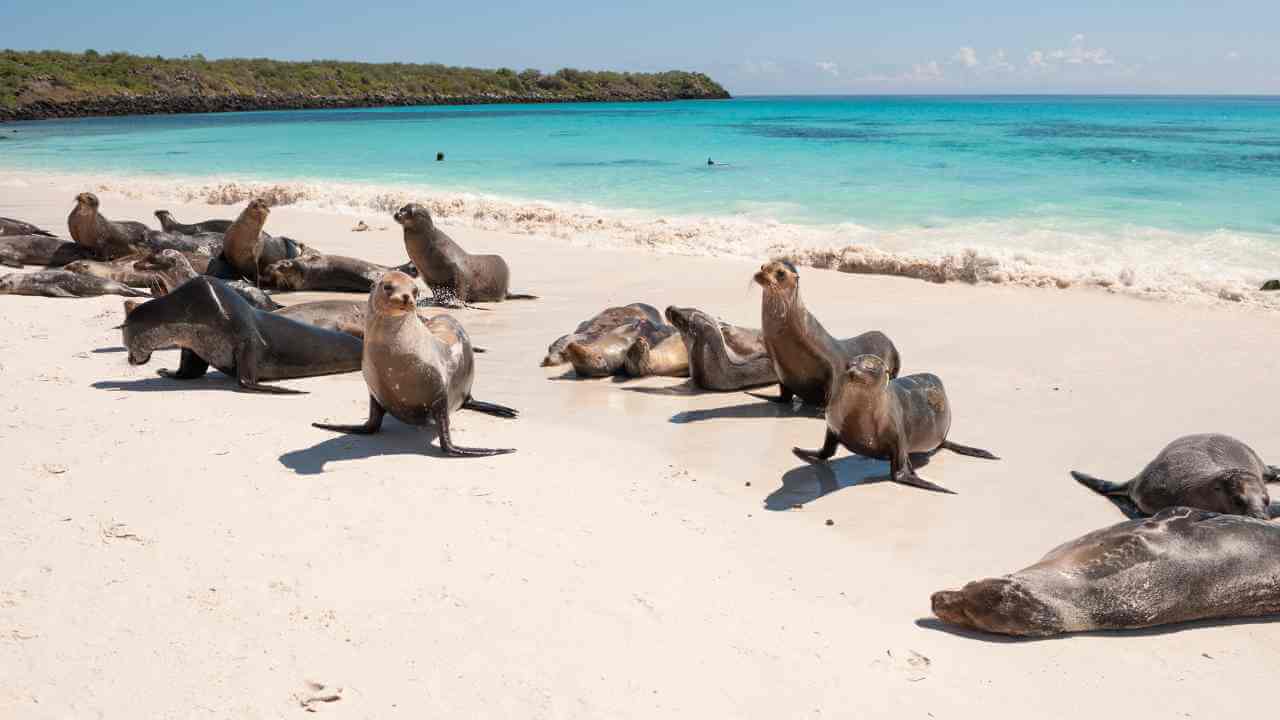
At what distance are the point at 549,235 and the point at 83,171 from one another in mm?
17259

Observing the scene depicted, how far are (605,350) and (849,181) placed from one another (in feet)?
55.3

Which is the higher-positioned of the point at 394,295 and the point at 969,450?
the point at 394,295

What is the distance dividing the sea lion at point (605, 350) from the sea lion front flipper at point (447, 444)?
1.96 meters

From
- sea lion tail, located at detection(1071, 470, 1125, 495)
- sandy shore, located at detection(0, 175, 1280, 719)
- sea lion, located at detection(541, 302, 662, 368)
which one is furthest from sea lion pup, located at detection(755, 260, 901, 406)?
sea lion tail, located at detection(1071, 470, 1125, 495)

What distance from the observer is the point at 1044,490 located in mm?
5156

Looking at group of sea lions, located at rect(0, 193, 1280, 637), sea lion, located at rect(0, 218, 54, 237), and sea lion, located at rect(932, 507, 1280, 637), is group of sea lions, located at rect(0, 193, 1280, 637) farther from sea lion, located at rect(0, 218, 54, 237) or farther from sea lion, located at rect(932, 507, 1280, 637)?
sea lion, located at rect(0, 218, 54, 237)

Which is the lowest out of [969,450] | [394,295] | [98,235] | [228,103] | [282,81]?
[969,450]

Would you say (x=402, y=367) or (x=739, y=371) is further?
(x=739, y=371)

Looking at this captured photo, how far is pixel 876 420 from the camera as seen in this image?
207 inches

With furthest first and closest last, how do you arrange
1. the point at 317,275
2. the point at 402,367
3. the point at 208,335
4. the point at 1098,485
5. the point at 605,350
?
the point at 317,275, the point at 605,350, the point at 208,335, the point at 402,367, the point at 1098,485

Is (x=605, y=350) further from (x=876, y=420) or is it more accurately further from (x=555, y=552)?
(x=555, y=552)

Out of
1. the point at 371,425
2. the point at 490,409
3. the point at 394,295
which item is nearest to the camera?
the point at 394,295

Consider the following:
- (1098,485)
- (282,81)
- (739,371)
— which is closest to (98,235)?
(739,371)

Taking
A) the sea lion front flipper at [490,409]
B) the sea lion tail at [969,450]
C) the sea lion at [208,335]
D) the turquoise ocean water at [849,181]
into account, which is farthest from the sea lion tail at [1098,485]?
the turquoise ocean water at [849,181]
